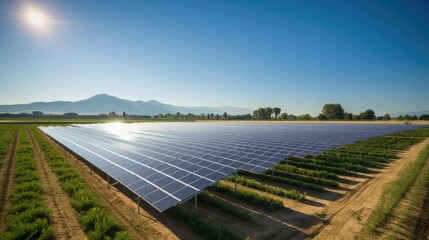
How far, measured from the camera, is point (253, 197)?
13.6 meters

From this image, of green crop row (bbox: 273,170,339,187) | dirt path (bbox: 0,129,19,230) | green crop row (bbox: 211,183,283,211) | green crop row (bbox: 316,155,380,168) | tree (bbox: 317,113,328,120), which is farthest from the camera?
tree (bbox: 317,113,328,120)

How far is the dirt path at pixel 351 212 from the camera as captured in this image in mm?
9781

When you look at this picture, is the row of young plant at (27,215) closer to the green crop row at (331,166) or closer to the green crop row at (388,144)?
the green crop row at (331,166)

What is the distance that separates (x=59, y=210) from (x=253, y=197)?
10681 millimetres

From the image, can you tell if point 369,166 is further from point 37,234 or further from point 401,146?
point 37,234

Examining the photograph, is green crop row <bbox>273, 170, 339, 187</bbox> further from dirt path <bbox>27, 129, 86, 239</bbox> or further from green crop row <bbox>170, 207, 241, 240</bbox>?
dirt path <bbox>27, 129, 86, 239</bbox>

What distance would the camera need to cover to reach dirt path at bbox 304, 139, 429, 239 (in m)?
9.78

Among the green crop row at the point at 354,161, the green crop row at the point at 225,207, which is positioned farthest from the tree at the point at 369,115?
the green crop row at the point at 225,207

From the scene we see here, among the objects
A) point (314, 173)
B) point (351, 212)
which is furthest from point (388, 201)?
point (314, 173)

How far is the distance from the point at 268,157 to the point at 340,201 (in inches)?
230

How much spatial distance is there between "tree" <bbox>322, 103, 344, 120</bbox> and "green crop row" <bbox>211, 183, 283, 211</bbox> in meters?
182

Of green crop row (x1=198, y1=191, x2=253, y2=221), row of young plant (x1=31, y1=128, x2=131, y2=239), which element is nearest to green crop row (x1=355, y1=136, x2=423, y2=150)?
green crop row (x1=198, y1=191, x2=253, y2=221)

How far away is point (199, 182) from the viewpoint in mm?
11375

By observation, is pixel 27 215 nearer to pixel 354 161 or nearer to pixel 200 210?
pixel 200 210
